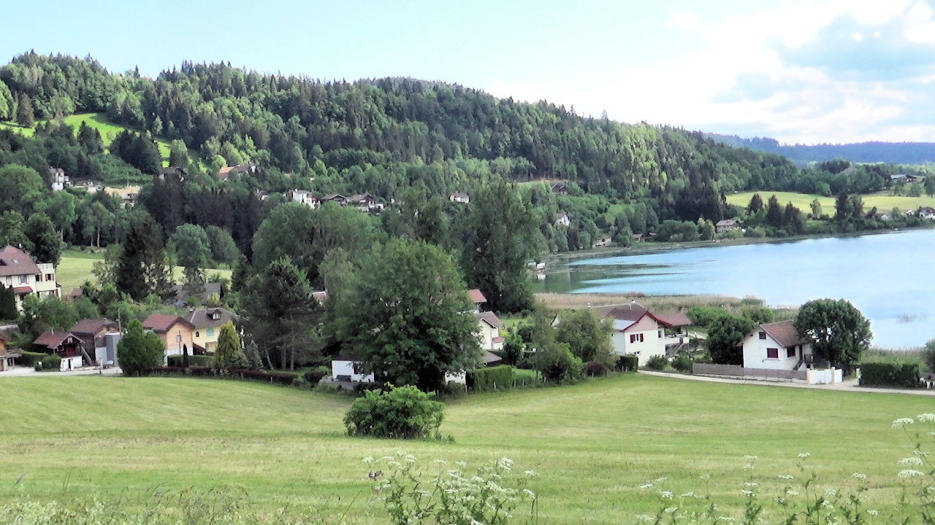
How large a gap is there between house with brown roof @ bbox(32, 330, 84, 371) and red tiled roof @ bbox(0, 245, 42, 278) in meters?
14.1

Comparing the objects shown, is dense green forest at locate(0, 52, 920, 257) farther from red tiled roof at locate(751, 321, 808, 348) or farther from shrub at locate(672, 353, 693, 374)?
red tiled roof at locate(751, 321, 808, 348)

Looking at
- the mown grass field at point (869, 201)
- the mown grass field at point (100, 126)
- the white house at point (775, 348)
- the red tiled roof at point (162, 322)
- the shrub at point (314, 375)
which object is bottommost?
the shrub at point (314, 375)

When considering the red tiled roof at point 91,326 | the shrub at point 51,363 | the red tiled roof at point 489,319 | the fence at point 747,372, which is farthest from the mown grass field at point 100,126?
the fence at point 747,372

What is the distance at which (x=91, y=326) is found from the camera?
55.9 m

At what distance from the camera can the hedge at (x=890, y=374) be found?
123 ft

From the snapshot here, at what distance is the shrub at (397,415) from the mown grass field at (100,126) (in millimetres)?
138245

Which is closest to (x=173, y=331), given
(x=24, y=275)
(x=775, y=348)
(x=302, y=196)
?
(x=24, y=275)

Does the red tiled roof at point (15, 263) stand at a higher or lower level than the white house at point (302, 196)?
lower


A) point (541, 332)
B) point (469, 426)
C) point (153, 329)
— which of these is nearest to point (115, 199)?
point (153, 329)

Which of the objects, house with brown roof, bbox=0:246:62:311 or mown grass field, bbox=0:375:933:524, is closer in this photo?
mown grass field, bbox=0:375:933:524

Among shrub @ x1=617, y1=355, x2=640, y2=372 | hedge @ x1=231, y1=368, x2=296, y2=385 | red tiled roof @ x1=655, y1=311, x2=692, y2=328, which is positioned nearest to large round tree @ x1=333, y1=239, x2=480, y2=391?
hedge @ x1=231, y1=368, x2=296, y2=385

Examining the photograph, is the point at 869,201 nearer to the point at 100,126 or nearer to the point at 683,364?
the point at 100,126

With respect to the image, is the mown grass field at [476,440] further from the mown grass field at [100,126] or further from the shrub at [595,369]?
the mown grass field at [100,126]

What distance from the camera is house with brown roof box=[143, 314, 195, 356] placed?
54.1 m
